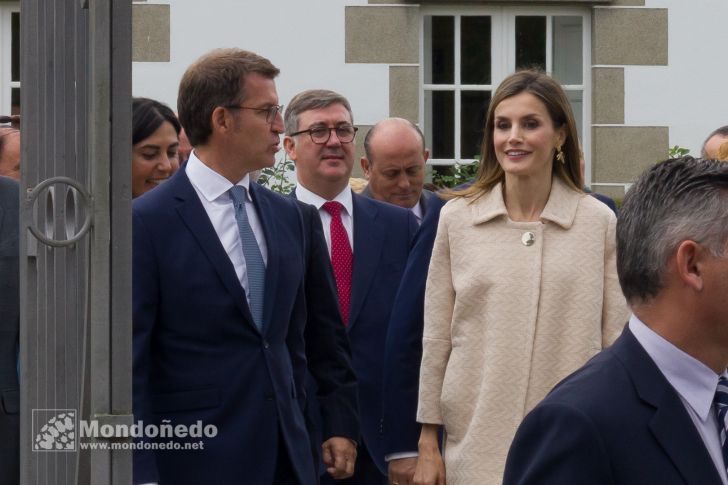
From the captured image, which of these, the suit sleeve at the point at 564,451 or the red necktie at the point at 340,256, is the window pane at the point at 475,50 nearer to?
the red necktie at the point at 340,256

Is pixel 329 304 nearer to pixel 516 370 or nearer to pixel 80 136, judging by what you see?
pixel 516 370

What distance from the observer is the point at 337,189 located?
6258 mm

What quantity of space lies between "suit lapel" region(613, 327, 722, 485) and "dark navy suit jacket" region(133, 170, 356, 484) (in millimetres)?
1957

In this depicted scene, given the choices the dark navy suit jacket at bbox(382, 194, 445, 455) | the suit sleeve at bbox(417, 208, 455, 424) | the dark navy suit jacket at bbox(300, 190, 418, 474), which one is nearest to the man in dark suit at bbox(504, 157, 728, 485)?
the suit sleeve at bbox(417, 208, 455, 424)

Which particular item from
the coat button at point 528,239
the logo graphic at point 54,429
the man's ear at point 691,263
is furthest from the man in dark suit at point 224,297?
the man's ear at point 691,263

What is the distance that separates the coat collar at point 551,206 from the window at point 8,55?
5.20 m

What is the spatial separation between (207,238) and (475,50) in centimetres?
550

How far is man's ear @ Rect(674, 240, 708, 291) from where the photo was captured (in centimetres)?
276

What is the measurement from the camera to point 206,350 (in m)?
4.48

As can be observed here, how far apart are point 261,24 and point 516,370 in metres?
4.93

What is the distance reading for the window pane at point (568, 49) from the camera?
975 centimetres

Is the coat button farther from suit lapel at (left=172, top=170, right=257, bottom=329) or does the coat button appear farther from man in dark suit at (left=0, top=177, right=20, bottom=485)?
man in dark suit at (left=0, top=177, right=20, bottom=485)

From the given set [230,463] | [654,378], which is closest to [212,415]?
[230,463]

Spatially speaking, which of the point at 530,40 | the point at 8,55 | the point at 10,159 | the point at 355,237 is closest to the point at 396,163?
the point at 355,237
